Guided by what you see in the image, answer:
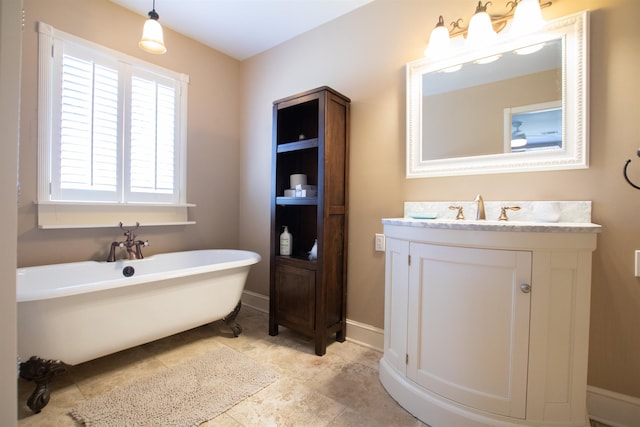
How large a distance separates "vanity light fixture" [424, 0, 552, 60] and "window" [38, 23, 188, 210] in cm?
227

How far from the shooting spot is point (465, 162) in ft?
5.80

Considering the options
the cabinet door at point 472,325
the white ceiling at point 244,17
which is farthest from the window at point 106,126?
the cabinet door at point 472,325

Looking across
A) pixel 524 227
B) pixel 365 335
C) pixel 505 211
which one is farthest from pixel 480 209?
pixel 365 335

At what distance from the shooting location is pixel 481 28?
5.21 feet

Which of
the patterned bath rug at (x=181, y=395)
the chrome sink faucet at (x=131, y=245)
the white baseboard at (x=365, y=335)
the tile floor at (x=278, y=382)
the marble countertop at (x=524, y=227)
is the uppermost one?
the marble countertop at (x=524, y=227)

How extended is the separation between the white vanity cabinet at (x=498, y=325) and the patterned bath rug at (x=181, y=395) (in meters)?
0.92

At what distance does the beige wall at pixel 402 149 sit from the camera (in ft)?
4.42

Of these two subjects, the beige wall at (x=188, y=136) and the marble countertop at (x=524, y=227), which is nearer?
the marble countertop at (x=524, y=227)

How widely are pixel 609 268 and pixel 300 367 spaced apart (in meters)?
1.77

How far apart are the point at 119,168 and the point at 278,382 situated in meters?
2.08

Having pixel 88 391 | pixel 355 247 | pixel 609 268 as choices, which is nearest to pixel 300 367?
pixel 355 247

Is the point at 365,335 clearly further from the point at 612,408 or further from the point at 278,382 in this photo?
the point at 612,408

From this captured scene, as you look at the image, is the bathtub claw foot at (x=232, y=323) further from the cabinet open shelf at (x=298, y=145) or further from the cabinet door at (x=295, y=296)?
the cabinet open shelf at (x=298, y=145)

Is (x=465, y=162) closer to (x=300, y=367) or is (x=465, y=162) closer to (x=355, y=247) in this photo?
(x=355, y=247)
